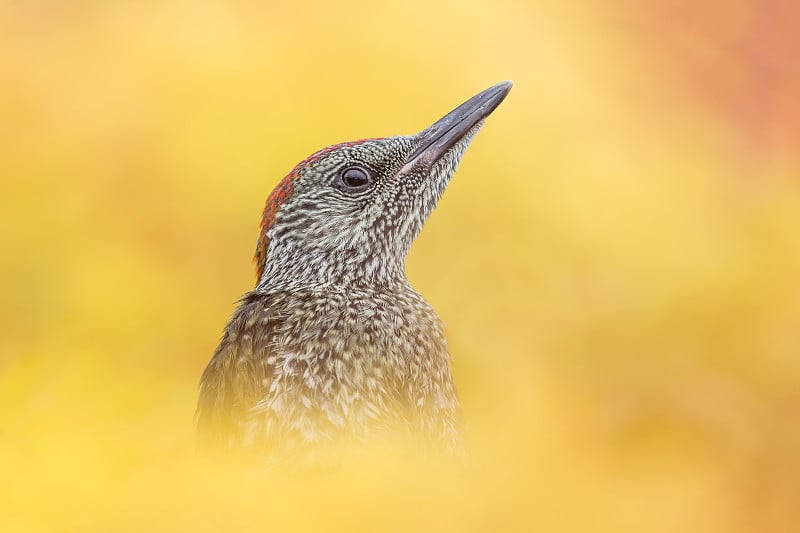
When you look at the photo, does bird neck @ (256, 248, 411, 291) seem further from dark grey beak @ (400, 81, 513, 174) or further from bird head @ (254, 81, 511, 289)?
dark grey beak @ (400, 81, 513, 174)

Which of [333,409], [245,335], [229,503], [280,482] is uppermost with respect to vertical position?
[245,335]

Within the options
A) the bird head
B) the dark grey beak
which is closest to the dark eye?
the bird head

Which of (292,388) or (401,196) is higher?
(401,196)

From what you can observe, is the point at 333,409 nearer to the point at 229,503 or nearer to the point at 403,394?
the point at 403,394

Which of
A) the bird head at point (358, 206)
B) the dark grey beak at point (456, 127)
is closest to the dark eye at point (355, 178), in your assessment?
the bird head at point (358, 206)

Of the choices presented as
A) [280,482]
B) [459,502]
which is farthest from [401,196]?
[459,502]

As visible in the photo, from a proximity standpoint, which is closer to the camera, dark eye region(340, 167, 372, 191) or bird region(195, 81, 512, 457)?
bird region(195, 81, 512, 457)

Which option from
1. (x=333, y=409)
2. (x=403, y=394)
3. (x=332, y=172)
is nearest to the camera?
(x=333, y=409)
